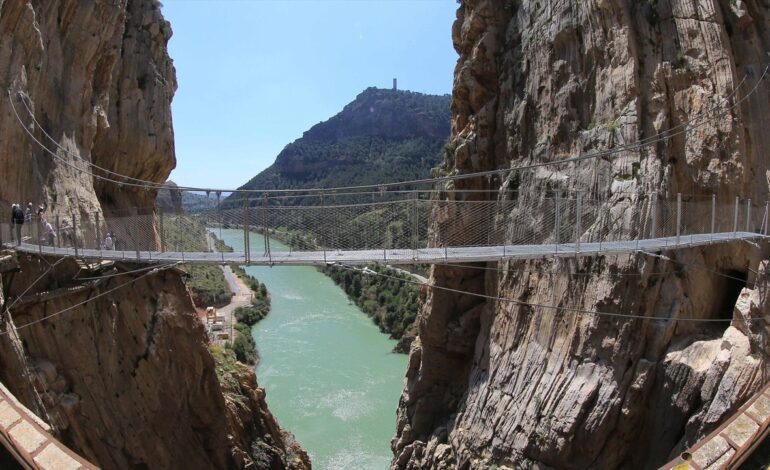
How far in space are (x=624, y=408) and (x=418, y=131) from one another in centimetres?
9318

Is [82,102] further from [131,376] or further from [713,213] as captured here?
[713,213]

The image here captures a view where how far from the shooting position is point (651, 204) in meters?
8.74

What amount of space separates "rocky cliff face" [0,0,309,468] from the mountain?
6400 centimetres

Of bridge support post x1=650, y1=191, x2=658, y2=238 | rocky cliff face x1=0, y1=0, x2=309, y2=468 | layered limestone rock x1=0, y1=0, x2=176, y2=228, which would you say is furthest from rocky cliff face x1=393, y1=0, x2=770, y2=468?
layered limestone rock x1=0, y1=0, x2=176, y2=228

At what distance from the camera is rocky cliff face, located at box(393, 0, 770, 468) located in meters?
8.25

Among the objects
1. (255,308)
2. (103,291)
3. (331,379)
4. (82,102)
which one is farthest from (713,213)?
(255,308)

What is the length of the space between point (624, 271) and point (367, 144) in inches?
3762

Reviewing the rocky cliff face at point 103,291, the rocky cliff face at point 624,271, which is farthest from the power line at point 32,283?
the rocky cliff face at point 624,271

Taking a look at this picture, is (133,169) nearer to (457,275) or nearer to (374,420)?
(457,275)

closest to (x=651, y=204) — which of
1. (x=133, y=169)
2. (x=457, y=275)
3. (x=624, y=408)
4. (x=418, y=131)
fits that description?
(x=624, y=408)

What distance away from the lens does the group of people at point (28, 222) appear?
659cm

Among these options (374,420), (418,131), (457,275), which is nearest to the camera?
(457,275)

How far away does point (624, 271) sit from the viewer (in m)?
8.96

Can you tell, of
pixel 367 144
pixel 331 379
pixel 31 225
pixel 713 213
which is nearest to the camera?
pixel 31 225
